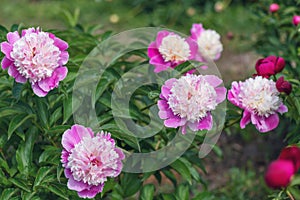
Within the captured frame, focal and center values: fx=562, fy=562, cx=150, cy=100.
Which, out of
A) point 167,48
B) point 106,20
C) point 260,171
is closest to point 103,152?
point 167,48

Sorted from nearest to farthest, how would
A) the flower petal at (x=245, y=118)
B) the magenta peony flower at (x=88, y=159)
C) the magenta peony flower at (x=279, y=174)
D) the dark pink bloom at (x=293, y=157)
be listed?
the magenta peony flower at (x=279, y=174) → the dark pink bloom at (x=293, y=157) → the magenta peony flower at (x=88, y=159) → the flower petal at (x=245, y=118)

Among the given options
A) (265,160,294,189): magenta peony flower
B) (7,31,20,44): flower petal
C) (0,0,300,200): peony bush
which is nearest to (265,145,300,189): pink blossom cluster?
(265,160,294,189): magenta peony flower

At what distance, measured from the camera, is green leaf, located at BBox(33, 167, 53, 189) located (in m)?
1.91

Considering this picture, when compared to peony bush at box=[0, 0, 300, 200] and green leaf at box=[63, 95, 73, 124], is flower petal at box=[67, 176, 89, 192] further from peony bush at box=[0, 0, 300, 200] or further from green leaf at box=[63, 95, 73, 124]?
green leaf at box=[63, 95, 73, 124]

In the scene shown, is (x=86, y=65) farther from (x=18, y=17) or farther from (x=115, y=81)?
(x=18, y=17)

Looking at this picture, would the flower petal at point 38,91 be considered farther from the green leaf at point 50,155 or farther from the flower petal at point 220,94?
the flower petal at point 220,94

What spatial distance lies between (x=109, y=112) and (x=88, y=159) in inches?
14.2

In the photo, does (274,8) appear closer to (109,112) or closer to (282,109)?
(282,109)

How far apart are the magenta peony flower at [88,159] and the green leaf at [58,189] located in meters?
0.06

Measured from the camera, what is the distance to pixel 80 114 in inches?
83.5

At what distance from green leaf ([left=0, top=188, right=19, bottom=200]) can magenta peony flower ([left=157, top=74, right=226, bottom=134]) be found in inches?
22.5

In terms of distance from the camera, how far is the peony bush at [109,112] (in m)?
1.88

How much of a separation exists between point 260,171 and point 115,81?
1496 mm

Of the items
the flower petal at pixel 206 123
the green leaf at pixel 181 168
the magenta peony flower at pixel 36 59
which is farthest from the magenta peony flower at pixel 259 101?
the magenta peony flower at pixel 36 59
